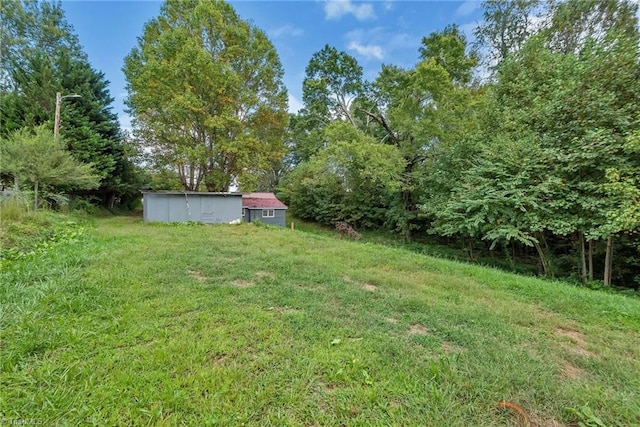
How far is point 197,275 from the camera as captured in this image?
12.0ft

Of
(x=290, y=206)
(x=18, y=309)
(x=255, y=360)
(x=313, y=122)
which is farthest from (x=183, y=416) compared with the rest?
(x=290, y=206)

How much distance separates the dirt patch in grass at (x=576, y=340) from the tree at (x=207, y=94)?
13.4 meters

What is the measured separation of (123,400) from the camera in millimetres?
1431

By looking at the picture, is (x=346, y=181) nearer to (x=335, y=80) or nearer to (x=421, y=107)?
(x=421, y=107)

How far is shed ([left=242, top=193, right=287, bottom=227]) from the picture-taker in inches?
681

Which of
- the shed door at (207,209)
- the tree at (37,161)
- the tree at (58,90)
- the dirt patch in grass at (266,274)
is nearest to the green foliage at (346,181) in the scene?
the shed door at (207,209)

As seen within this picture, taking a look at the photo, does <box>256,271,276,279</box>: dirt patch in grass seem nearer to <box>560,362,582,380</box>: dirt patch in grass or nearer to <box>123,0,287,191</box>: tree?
<box>560,362,582,380</box>: dirt patch in grass

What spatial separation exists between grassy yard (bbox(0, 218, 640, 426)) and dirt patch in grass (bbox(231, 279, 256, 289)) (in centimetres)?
6

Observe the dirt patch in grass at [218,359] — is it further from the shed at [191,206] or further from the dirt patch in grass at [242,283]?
the shed at [191,206]

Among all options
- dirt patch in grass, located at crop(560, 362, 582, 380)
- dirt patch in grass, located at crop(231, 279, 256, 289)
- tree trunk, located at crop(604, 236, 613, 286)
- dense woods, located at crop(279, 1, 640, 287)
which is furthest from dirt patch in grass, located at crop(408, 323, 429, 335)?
tree trunk, located at crop(604, 236, 613, 286)

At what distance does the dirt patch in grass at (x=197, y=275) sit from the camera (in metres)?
3.50

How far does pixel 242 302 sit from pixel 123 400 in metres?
1.41

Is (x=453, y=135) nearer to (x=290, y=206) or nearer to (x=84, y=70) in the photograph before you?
(x=290, y=206)

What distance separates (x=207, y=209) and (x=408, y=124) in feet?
33.0
